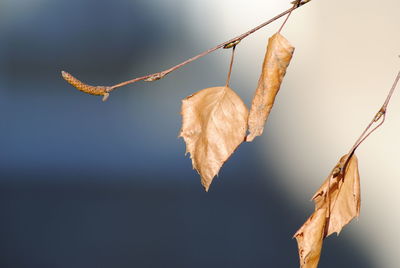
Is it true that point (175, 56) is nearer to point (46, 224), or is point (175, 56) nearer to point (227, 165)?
point (227, 165)

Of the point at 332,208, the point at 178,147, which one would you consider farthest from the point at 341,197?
the point at 178,147

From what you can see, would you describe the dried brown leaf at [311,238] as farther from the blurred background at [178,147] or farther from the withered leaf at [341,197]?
the blurred background at [178,147]

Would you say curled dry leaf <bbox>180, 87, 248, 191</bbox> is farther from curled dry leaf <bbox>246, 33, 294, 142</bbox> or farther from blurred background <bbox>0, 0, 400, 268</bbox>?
blurred background <bbox>0, 0, 400, 268</bbox>

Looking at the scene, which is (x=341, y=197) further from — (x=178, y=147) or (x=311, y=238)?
(x=178, y=147)

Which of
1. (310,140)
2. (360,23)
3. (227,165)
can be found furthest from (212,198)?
(360,23)

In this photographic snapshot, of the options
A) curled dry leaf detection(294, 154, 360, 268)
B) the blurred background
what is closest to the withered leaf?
curled dry leaf detection(294, 154, 360, 268)

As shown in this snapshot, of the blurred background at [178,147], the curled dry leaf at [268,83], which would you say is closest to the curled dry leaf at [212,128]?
the curled dry leaf at [268,83]
